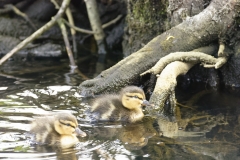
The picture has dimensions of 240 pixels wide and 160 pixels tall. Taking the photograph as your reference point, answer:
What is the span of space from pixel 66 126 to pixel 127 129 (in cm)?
72

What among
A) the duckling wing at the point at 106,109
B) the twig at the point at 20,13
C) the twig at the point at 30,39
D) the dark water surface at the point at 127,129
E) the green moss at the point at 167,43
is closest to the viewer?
the dark water surface at the point at 127,129

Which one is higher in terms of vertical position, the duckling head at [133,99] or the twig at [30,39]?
the twig at [30,39]

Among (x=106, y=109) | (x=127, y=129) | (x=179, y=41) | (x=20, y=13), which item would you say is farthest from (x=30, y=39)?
(x=20, y=13)

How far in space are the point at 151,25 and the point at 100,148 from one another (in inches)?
143

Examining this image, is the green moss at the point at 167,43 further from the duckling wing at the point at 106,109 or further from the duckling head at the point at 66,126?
the duckling head at the point at 66,126

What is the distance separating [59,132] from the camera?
4.42m

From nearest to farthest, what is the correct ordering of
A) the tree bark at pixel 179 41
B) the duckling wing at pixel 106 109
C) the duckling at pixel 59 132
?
the duckling at pixel 59 132
the duckling wing at pixel 106 109
the tree bark at pixel 179 41

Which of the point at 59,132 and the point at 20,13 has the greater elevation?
the point at 20,13

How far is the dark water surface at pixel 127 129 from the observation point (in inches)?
163

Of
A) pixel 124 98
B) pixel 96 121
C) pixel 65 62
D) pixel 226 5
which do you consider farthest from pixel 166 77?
pixel 65 62

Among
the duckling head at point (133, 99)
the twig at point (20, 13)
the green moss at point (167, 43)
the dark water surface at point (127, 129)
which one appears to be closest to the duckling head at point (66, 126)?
the dark water surface at point (127, 129)

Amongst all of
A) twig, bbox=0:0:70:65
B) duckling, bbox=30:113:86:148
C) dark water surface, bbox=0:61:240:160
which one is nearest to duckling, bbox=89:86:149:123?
dark water surface, bbox=0:61:240:160

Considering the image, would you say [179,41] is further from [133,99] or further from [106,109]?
[106,109]

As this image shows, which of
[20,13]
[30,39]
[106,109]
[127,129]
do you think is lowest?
[127,129]
